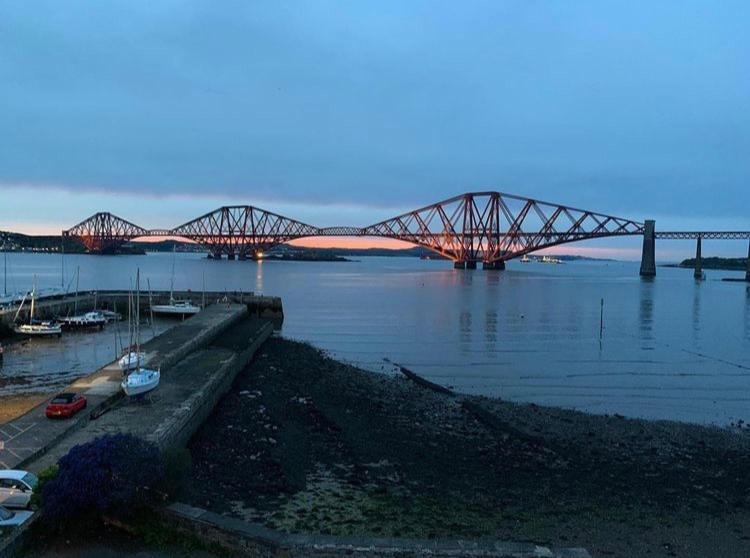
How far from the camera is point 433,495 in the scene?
32.7 ft

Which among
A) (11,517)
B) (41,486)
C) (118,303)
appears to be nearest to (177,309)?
(118,303)

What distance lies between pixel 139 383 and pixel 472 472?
7.34 m

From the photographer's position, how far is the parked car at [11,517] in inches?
302

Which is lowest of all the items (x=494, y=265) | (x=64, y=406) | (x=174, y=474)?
(x=64, y=406)

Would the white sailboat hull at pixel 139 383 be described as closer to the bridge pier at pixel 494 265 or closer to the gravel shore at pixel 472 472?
the gravel shore at pixel 472 472

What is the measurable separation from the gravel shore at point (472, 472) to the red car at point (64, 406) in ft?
7.98

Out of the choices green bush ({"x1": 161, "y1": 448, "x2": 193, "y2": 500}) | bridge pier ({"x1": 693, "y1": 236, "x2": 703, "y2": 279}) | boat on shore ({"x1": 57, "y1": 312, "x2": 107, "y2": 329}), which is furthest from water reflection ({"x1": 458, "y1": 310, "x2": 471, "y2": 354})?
bridge pier ({"x1": 693, "y1": 236, "x2": 703, "y2": 279})

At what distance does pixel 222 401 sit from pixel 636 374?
15880 millimetres

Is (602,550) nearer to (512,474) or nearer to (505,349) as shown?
(512,474)

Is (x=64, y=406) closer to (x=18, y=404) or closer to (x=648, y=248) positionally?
(x=18, y=404)

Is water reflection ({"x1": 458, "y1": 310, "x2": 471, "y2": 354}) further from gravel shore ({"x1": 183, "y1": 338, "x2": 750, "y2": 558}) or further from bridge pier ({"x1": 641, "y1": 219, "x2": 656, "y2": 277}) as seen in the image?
bridge pier ({"x1": 641, "y1": 219, "x2": 656, "y2": 277})

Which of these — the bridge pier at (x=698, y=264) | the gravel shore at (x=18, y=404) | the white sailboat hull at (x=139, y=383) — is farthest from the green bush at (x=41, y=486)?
the bridge pier at (x=698, y=264)

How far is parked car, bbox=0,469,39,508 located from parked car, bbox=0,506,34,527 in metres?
0.21

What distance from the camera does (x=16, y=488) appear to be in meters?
8.34
